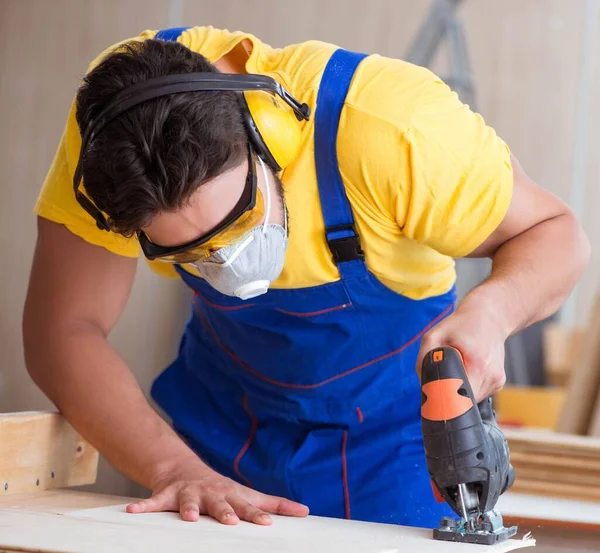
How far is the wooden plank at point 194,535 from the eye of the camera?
3.80 ft

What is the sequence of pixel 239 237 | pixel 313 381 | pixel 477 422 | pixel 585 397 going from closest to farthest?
pixel 477 422 → pixel 239 237 → pixel 313 381 → pixel 585 397

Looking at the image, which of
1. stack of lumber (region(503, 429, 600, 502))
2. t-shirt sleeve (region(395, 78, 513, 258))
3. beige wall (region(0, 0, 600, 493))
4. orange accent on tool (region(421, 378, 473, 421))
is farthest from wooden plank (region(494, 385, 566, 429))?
orange accent on tool (region(421, 378, 473, 421))

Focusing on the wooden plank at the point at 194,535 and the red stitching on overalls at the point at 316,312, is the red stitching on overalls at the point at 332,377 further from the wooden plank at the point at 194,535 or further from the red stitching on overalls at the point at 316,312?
the wooden plank at the point at 194,535

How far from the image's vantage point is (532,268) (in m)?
1.55

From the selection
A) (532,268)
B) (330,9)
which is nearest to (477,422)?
(532,268)

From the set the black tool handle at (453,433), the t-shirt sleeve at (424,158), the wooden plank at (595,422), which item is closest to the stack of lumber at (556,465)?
the wooden plank at (595,422)

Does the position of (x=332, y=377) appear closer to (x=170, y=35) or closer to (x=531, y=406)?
(x=170, y=35)

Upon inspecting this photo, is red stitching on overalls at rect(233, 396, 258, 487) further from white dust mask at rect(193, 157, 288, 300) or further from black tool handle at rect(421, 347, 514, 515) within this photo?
black tool handle at rect(421, 347, 514, 515)

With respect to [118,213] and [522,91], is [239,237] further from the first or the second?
[522,91]

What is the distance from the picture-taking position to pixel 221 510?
1.44 meters

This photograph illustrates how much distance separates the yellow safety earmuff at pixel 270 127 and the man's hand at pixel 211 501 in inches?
21.6

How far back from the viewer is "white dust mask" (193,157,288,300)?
149 cm

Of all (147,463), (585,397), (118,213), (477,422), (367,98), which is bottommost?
(585,397)

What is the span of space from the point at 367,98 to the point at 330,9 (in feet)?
9.27
